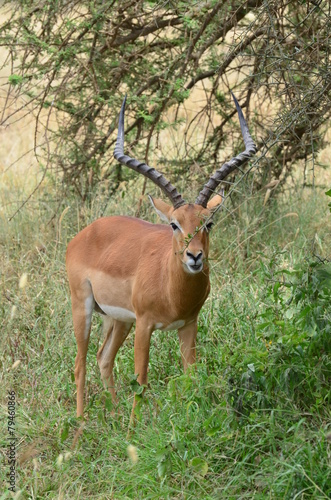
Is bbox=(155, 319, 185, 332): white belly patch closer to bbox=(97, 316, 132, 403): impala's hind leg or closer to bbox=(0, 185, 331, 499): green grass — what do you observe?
bbox=(0, 185, 331, 499): green grass

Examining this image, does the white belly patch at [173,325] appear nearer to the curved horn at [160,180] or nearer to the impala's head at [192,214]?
the impala's head at [192,214]

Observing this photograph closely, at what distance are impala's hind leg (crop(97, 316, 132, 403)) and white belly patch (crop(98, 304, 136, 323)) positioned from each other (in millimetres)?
169

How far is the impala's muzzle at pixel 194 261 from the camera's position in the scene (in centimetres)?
431

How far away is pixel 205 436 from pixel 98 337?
6.31ft

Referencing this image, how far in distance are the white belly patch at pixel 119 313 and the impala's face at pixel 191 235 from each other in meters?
0.62

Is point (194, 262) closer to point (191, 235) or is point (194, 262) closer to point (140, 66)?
point (191, 235)

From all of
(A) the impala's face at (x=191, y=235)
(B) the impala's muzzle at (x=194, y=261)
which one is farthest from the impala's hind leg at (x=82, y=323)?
(B) the impala's muzzle at (x=194, y=261)

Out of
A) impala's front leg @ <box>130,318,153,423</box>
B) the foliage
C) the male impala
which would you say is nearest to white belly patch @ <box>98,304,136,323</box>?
the male impala

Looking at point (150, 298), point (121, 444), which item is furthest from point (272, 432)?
point (150, 298)

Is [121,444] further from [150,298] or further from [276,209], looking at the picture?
[276,209]

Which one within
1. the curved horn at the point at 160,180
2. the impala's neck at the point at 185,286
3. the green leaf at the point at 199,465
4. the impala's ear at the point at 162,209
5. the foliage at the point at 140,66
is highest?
the foliage at the point at 140,66

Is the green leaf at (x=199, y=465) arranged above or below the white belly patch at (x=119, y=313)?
below

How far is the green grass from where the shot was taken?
3680 mm

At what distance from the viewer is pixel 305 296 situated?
3.79 meters
